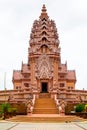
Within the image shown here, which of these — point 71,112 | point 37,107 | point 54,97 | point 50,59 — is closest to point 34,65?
point 50,59

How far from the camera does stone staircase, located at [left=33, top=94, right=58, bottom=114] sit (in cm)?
4614

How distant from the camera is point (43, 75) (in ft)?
184

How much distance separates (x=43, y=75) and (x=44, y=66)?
1.42 metres

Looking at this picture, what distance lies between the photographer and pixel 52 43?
58.6 meters

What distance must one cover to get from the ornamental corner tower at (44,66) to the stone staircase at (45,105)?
127 centimetres

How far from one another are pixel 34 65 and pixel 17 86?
8.06m

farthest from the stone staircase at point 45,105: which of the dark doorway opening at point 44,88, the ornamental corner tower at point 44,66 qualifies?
the dark doorway opening at point 44,88

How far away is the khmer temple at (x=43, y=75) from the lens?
5422 centimetres

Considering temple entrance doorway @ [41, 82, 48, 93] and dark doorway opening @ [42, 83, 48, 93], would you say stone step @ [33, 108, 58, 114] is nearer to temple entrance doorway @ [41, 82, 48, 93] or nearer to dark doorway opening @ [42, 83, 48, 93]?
temple entrance doorway @ [41, 82, 48, 93]

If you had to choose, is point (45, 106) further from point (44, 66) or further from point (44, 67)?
point (44, 66)

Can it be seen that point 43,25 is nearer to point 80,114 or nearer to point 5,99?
point 5,99

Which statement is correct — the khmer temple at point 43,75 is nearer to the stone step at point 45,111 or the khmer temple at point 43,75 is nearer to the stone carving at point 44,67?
the stone carving at point 44,67

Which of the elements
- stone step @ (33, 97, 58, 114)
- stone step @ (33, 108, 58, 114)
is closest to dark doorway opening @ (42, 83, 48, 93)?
stone step @ (33, 97, 58, 114)

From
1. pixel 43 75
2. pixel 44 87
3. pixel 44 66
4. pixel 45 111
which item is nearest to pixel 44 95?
pixel 44 87
